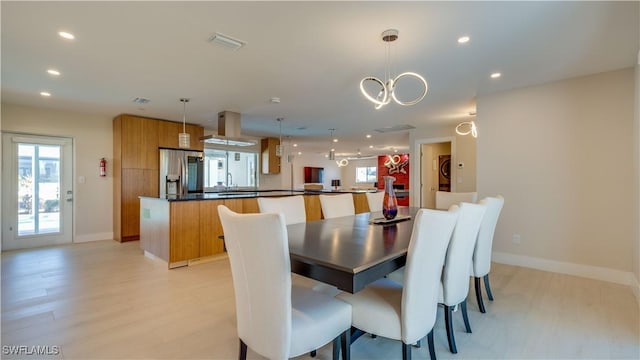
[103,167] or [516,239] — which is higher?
[103,167]

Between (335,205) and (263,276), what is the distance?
1988mm

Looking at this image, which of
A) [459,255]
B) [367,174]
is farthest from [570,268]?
[367,174]

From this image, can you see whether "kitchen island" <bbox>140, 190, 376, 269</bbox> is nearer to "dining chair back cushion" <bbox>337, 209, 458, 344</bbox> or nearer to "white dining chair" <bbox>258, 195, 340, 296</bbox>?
"white dining chair" <bbox>258, 195, 340, 296</bbox>

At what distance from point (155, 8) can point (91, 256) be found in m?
3.99

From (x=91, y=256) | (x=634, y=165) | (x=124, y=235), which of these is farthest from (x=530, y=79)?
(x=124, y=235)

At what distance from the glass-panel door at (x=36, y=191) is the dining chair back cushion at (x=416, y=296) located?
6.12 meters

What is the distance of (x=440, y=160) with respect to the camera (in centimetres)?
754

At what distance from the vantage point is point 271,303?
1.37 meters

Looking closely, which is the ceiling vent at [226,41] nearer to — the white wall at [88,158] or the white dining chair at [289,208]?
the white dining chair at [289,208]

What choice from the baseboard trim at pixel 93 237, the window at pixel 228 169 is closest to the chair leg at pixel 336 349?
the baseboard trim at pixel 93 237

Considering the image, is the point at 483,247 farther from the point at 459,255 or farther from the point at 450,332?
the point at 450,332

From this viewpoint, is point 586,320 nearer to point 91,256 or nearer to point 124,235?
point 91,256

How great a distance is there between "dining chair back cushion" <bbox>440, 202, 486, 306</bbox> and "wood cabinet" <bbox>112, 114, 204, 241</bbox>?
572 cm

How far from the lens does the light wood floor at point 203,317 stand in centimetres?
196
